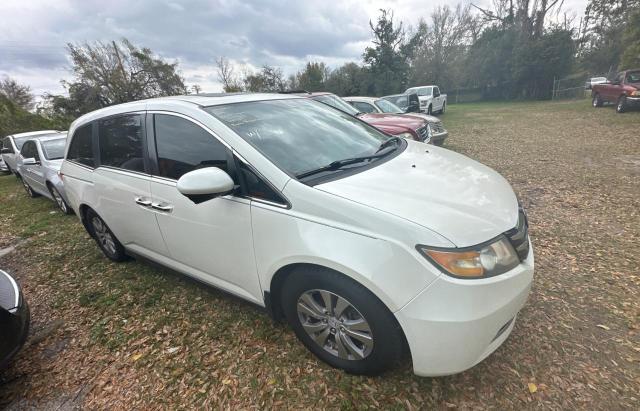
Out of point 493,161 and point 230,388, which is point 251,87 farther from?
point 230,388

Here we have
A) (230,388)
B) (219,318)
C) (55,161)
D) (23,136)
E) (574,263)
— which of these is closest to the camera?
(230,388)

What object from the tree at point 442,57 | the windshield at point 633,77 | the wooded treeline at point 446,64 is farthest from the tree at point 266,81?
the windshield at point 633,77

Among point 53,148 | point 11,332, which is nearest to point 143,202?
point 11,332

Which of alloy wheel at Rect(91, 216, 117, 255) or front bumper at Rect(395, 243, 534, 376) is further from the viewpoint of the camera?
alloy wheel at Rect(91, 216, 117, 255)

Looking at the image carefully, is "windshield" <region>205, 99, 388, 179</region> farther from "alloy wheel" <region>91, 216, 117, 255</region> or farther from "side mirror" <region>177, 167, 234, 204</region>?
"alloy wheel" <region>91, 216, 117, 255</region>

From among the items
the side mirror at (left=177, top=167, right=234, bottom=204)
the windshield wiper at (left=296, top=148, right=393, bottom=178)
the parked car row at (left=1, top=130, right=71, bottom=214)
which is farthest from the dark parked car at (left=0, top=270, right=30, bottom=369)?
the parked car row at (left=1, top=130, right=71, bottom=214)

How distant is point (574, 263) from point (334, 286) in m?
2.73

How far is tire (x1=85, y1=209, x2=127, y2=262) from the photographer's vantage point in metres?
3.51

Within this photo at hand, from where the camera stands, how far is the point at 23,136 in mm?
9211

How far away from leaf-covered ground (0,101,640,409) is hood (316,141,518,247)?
1.02 meters

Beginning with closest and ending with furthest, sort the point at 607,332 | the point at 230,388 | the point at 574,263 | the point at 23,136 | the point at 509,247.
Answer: the point at 509,247 < the point at 230,388 < the point at 607,332 < the point at 574,263 < the point at 23,136

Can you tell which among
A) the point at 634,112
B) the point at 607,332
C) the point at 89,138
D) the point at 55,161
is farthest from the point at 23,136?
the point at 634,112

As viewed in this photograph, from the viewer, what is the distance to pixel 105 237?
366cm

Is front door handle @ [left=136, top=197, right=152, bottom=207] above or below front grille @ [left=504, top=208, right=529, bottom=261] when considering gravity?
above
